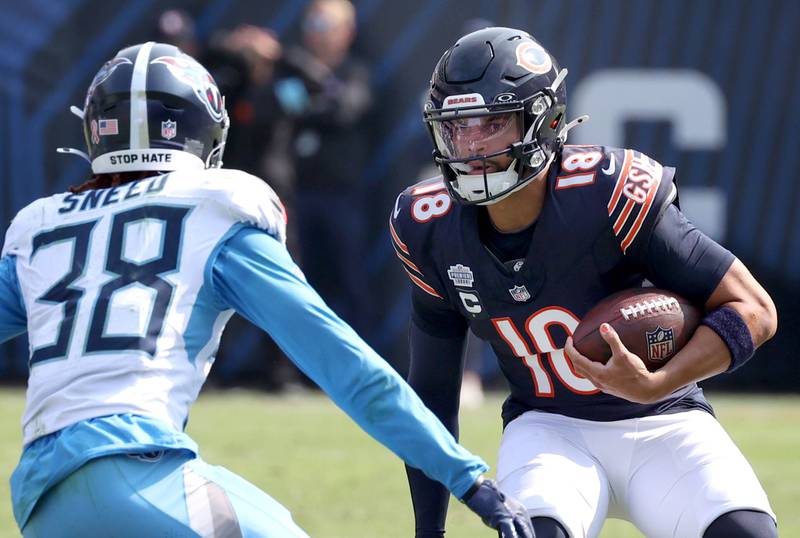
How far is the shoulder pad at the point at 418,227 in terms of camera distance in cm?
368

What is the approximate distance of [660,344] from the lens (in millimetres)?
3322

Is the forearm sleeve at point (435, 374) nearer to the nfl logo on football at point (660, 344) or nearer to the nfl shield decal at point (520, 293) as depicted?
the nfl shield decal at point (520, 293)

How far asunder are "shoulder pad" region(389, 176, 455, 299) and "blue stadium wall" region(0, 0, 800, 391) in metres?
4.78

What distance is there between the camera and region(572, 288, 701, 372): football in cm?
331

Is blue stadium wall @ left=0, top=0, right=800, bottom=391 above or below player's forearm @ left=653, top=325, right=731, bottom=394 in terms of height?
below

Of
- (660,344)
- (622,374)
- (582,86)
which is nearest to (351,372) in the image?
(622,374)

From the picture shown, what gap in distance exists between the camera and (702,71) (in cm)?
850

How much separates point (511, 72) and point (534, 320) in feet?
2.20

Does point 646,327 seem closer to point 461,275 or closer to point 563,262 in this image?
point 563,262

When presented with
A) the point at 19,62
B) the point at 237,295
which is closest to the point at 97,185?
the point at 237,295

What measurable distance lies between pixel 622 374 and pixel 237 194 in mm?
1048

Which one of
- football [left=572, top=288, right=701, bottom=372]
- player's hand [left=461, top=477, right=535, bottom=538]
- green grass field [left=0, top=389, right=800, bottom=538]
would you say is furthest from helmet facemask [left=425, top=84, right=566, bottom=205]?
green grass field [left=0, top=389, right=800, bottom=538]

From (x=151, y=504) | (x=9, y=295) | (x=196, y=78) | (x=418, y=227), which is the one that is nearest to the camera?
(x=151, y=504)

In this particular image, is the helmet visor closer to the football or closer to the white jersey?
the football
